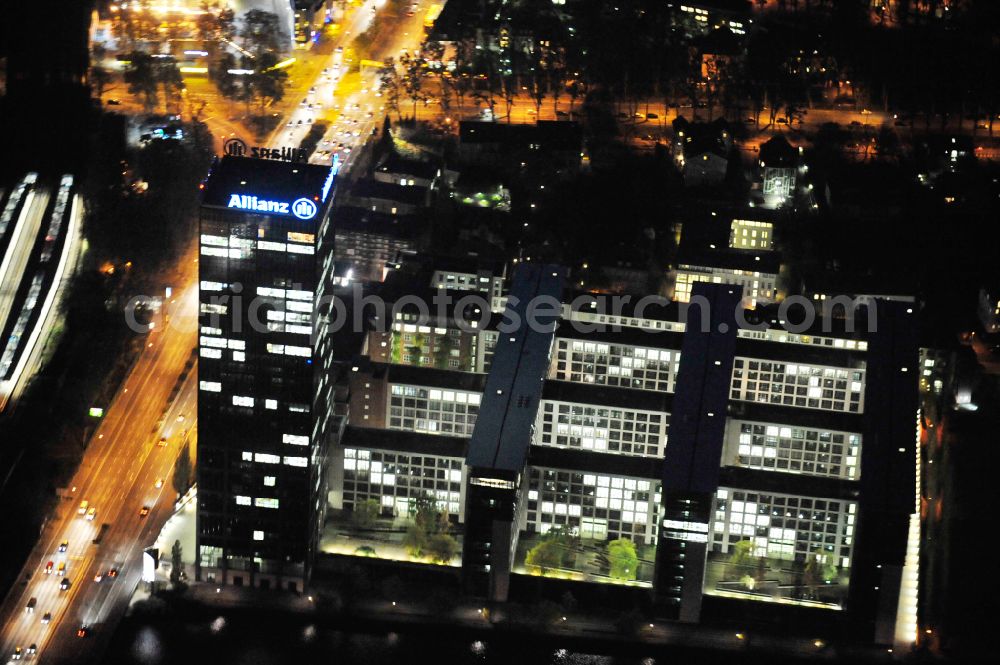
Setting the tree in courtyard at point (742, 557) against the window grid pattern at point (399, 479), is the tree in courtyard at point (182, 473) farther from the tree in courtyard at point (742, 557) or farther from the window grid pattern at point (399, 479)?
the tree in courtyard at point (742, 557)

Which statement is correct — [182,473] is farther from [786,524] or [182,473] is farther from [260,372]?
[786,524]

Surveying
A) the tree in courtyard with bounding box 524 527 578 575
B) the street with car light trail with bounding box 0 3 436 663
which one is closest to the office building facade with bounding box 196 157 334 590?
the street with car light trail with bounding box 0 3 436 663

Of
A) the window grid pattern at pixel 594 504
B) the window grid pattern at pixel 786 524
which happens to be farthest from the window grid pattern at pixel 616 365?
the window grid pattern at pixel 786 524

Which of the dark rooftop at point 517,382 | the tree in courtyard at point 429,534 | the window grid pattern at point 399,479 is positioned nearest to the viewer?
the dark rooftop at point 517,382

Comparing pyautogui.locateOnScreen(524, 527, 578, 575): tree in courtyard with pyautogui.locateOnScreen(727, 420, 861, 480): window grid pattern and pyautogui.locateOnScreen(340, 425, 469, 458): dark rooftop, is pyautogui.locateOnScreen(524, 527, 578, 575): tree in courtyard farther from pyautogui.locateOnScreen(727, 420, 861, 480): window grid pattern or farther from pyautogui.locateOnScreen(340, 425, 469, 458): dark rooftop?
pyautogui.locateOnScreen(727, 420, 861, 480): window grid pattern

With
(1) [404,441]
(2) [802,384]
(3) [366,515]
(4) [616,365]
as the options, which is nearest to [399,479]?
(1) [404,441]
